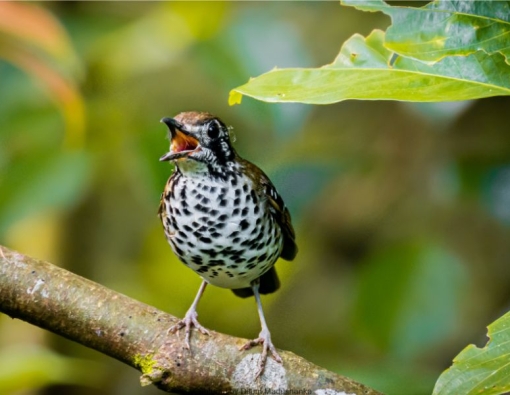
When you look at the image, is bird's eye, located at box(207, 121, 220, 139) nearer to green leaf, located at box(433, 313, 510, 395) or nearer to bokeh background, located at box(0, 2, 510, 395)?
bokeh background, located at box(0, 2, 510, 395)

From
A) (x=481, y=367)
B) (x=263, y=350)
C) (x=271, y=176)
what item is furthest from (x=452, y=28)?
(x=271, y=176)

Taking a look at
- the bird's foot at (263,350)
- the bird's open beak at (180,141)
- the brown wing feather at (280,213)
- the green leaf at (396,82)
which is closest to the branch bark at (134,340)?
the bird's foot at (263,350)

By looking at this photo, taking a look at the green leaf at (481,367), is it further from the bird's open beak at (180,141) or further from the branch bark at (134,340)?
the bird's open beak at (180,141)

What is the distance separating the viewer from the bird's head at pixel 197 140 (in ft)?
11.3

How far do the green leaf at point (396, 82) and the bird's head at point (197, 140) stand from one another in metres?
1.30

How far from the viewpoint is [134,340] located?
2.90m

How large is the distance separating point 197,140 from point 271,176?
5.54 ft

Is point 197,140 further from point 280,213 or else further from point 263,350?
point 263,350

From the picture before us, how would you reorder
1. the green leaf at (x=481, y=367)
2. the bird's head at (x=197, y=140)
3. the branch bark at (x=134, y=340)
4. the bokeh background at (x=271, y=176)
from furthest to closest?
the bokeh background at (x=271, y=176)
the bird's head at (x=197, y=140)
the branch bark at (x=134, y=340)
the green leaf at (x=481, y=367)

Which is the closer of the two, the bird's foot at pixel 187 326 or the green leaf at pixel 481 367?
the green leaf at pixel 481 367

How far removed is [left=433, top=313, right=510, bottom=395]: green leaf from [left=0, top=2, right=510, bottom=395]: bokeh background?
215cm

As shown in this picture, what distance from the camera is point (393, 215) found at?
641 centimetres

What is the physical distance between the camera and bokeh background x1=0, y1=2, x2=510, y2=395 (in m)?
4.49

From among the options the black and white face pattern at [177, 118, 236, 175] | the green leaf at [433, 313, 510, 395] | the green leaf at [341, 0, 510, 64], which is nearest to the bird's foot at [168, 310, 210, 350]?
the black and white face pattern at [177, 118, 236, 175]
